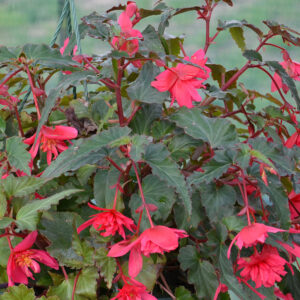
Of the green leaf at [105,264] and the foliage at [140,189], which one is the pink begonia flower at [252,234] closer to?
the foliage at [140,189]

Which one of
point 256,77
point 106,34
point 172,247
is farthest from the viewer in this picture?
point 256,77

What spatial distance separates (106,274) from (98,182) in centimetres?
10

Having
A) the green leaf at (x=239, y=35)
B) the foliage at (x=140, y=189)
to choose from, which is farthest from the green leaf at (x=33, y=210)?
the green leaf at (x=239, y=35)

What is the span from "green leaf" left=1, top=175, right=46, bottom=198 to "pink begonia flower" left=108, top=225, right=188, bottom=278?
11 centimetres

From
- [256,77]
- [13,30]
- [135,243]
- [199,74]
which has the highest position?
[199,74]

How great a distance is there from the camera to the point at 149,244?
43 cm

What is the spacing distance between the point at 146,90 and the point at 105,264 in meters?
0.21

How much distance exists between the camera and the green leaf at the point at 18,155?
501 millimetres

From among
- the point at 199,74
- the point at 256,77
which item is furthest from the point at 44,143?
the point at 256,77

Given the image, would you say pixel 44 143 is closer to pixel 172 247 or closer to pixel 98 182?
pixel 98 182

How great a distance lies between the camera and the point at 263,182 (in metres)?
0.49

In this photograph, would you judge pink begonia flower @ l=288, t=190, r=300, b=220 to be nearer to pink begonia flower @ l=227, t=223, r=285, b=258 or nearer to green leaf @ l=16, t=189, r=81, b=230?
pink begonia flower @ l=227, t=223, r=285, b=258

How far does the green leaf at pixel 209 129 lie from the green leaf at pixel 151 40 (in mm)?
110

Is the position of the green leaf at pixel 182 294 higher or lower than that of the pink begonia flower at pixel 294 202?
lower
